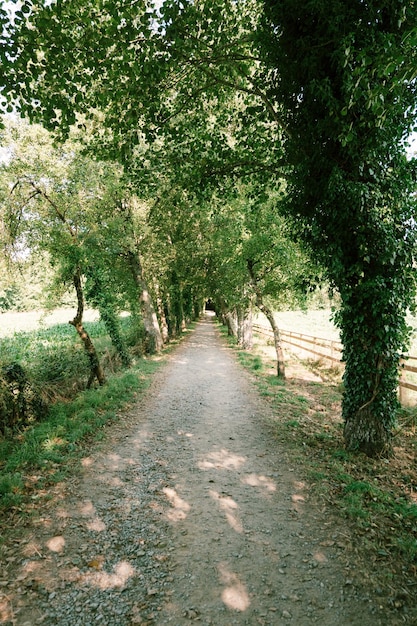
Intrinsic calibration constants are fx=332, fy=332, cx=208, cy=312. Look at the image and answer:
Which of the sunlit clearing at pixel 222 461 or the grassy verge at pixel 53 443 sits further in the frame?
the sunlit clearing at pixel 222 461

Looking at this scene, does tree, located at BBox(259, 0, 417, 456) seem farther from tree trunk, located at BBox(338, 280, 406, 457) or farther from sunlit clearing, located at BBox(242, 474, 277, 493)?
sunlit clearing, located at BBox(242, 474, 277, 493)

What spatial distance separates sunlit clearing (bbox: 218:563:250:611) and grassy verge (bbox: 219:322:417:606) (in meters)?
1.44

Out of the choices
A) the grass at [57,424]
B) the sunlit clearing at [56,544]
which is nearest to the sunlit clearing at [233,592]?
the sunlit clearing at [56,544]

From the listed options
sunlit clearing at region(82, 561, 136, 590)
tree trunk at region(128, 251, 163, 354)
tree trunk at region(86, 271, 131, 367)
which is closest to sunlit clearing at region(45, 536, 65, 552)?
sunlit clearing at region(82, 561, 136, 590)

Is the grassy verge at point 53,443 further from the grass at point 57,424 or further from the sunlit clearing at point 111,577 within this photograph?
the sunlit clearing at point 111,577

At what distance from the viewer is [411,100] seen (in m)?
5.25

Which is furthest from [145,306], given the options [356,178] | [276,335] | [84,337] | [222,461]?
[356,178]

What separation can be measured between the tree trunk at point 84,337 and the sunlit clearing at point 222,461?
5.93 meters

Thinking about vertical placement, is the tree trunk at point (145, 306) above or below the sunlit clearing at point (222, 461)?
above

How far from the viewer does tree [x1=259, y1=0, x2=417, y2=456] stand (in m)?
4.95

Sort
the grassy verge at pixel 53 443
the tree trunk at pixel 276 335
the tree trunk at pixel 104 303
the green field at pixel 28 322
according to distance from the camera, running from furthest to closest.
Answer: the green field at pixel 28 322 → the tree trunk at pixel 276 335 → the tree trunk at pixel 104 303 → the grassy verge at pixel 53 443

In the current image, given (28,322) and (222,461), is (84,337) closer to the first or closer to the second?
(222,461)

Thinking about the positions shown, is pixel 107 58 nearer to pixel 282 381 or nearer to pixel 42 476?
pixel 42 476

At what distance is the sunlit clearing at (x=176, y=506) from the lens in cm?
478
